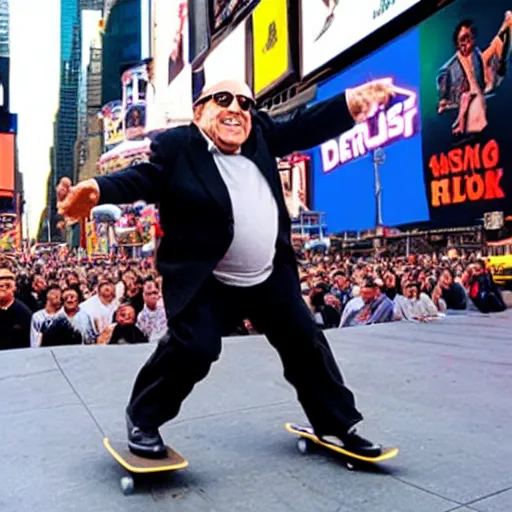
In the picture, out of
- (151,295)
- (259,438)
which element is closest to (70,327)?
(151,295)

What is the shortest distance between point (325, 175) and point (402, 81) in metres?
4.47

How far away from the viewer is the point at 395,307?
8.78m

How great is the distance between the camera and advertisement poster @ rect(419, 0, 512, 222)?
13.4m

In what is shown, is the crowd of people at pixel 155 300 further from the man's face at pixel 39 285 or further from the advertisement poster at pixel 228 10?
the advertisement poster at pixel 228 10

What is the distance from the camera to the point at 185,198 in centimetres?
238

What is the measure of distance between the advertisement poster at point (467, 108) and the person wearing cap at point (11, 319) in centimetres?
988

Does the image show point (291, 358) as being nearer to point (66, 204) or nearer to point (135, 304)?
point (66, 204)

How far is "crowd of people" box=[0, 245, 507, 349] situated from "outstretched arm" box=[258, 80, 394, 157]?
1.99 meters

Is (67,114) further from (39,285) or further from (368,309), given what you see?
(368,309)

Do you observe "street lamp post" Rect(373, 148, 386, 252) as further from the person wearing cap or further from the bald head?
the bald head

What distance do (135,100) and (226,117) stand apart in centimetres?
5835

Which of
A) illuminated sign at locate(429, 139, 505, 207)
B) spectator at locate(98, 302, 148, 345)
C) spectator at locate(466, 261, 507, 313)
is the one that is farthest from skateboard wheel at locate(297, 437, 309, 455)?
illuminated sign at locate(429, 139, 505, 207)

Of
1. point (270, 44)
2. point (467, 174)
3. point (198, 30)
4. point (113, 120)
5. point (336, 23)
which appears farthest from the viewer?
point (113, 120)

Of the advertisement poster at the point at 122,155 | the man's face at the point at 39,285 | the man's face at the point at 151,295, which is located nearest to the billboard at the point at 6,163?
the advertisement poster at the point at 122,155
